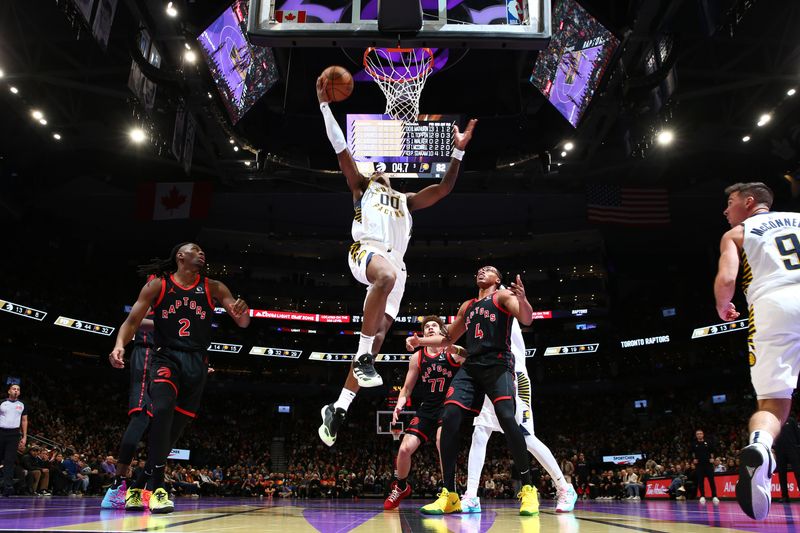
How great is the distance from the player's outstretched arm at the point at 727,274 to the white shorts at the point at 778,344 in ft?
0.66

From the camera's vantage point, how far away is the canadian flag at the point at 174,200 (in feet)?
76.7

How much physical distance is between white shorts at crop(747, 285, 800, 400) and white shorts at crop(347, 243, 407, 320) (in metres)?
2.62

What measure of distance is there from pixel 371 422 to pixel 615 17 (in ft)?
83.9

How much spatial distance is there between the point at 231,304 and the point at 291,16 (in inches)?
114

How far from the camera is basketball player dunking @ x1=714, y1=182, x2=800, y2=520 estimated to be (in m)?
3.40

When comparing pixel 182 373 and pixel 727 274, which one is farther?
pixel 182 373

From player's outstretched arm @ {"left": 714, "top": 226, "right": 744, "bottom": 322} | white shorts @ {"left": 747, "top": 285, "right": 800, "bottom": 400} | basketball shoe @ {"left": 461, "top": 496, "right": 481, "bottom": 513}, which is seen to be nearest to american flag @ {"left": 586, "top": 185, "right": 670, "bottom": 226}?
basketball shoe @ {"left": 461, "top": 496, "right": 481, "bottom": 513}

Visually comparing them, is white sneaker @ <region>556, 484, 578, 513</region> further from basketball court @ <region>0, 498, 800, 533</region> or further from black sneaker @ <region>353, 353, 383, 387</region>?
black sneaker @ <region>353, 353, 383, 387</region>

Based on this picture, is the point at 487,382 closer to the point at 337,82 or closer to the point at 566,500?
the point at 566,500

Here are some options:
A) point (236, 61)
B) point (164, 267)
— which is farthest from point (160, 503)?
point (236, 61)

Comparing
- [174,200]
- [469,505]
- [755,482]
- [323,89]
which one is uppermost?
[174,200]

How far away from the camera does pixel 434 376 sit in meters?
7.93

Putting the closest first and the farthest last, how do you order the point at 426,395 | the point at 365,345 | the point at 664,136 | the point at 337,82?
1. the point at 365,345
2. the point at 337,82
3. the point at 426,395
4. the point at 664,136

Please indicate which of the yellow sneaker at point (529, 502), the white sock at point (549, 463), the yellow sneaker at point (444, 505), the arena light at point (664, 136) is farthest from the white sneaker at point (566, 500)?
the arena light at point (664, 136)
